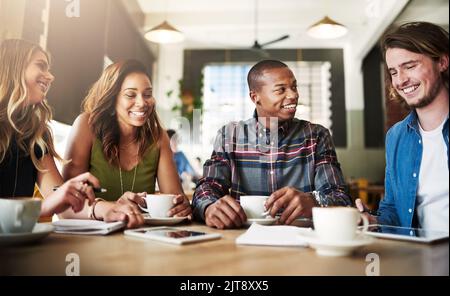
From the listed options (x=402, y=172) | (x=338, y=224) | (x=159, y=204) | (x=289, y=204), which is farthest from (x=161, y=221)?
(x=402, y=172)

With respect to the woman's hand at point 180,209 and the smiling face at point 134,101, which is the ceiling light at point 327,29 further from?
the woman's hand at point 180,209

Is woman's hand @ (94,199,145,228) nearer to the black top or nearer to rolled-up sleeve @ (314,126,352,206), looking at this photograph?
the black top

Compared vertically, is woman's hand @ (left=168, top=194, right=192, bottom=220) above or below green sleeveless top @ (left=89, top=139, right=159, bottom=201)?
below

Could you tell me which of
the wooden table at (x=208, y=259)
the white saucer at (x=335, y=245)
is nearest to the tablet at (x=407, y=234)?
the wooden table at (x=208, y=259)

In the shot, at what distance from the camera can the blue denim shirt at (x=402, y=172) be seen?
713 mm

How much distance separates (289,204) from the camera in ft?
2.28

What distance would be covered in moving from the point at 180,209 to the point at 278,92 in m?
0.39

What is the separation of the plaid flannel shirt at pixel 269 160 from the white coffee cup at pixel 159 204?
0.63 ft

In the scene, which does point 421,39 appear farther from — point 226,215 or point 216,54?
point 216,54

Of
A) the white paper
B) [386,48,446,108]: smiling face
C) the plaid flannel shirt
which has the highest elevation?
[386,48,446,108]: smiling face

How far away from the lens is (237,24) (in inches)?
46.6

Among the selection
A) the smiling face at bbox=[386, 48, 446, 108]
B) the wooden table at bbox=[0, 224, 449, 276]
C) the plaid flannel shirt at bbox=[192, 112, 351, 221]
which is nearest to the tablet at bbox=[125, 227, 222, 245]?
the wooden table at bbox=[0, 224, 449, 276]

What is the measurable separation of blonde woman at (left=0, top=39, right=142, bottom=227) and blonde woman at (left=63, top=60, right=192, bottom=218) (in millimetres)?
57

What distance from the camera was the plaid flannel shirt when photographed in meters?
0.94
